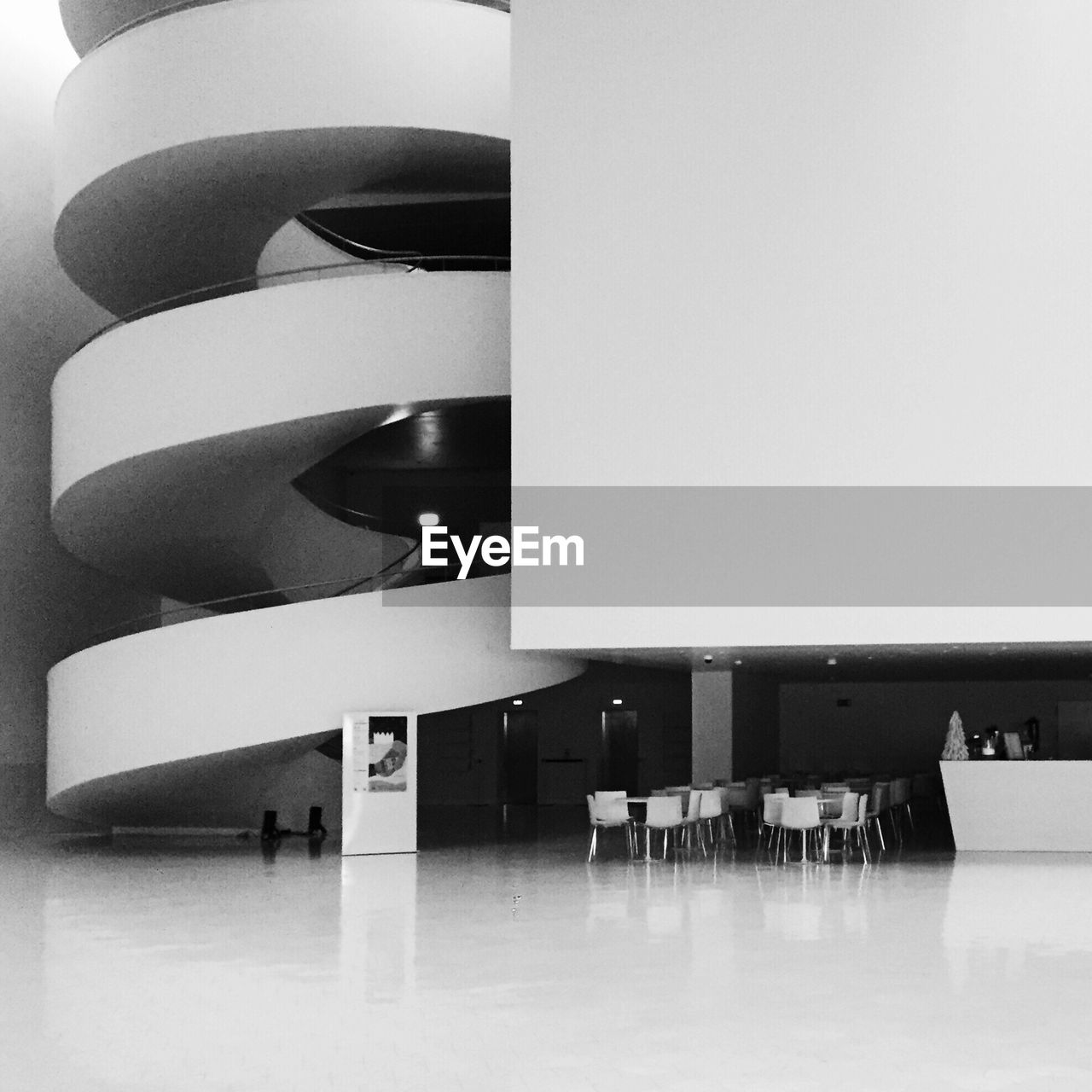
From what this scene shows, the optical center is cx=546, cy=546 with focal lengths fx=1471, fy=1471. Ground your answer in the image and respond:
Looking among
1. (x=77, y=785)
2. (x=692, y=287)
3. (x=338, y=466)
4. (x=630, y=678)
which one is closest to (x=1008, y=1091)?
(x=692, y=287)

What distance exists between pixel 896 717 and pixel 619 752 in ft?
14.4

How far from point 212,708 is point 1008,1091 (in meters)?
9.87

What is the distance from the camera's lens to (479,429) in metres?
18.7

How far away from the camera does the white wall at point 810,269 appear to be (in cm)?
1218

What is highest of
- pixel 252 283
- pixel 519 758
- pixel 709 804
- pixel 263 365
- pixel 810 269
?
pixel 252 283

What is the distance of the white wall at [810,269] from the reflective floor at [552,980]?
2.92 metres

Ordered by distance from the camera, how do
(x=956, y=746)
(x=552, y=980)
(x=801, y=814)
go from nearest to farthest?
(x=552, y=980)
(x=801, y=814)
(x=956, y=746)

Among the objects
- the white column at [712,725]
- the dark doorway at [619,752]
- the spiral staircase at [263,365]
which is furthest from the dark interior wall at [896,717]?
the spiral staircase at [263,365]

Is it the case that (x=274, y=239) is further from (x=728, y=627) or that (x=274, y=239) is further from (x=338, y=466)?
(x=728, y=627)

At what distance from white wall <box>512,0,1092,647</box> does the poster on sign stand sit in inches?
84.1

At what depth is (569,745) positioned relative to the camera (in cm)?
2281

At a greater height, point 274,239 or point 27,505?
point 274,239

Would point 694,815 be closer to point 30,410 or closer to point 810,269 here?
point 810,269

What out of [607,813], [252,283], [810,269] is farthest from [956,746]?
[252,283]
